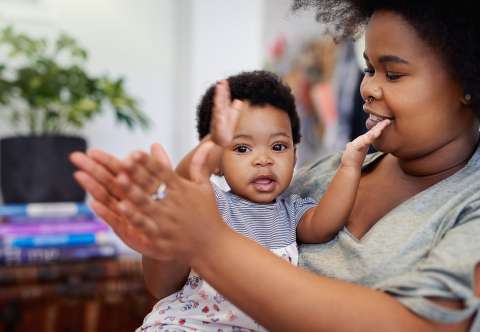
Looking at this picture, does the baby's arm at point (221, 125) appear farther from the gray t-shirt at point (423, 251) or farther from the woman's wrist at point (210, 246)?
the gray t-shirt at point (423, 251)

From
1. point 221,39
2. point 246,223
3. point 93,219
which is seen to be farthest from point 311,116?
point 246,223

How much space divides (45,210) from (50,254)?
165 millimetres

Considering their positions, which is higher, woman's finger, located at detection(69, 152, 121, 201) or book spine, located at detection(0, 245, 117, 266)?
woman's finger, located at detection(69, 152, 121, 201)

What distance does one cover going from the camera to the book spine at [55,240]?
174 cm

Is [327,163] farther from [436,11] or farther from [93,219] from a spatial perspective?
[93,219]

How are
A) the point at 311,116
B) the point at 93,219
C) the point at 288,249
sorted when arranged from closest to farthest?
the point at 288,249 < the point at 93,219 < the point at 311,116

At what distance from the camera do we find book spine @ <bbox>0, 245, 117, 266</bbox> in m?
1.74

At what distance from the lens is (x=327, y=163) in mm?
1095

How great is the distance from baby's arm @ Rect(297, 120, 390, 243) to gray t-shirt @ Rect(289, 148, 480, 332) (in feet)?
0.06

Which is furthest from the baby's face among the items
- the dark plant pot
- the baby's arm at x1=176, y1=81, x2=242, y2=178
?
the dark plant pot

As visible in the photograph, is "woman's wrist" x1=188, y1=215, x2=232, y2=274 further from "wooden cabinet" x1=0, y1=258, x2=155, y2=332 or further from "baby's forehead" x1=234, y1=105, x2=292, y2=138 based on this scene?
"wooden cabinet" x1=0, y1=258, x2=155, y2=332

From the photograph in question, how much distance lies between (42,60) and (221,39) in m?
0.81

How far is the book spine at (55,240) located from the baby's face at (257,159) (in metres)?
0.92

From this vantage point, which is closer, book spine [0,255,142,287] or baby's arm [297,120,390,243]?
baby's arm [297,120,390,243]
